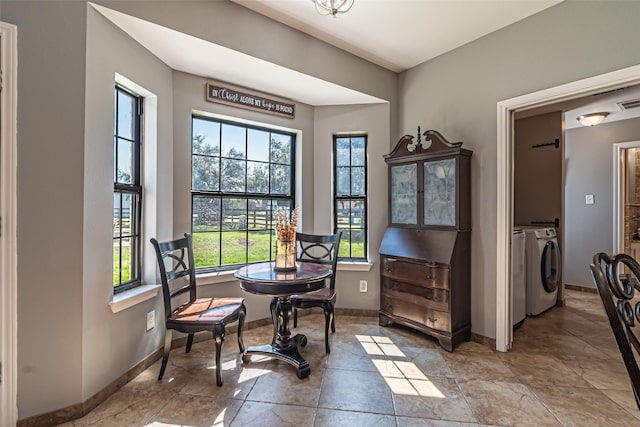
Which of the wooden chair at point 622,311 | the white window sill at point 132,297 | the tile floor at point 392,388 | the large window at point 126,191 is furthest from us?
the large window at point 126,191

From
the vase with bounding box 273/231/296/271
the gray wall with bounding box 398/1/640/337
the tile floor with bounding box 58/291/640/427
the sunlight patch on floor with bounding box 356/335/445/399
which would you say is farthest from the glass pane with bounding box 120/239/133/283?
the gray wall with bounding box 398/1/640/337

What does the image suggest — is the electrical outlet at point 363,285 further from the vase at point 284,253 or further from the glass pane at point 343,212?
the vase at point 284,253

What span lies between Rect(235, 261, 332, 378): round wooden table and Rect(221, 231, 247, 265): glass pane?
608 mm

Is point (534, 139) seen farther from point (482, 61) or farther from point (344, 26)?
point (344, 26)

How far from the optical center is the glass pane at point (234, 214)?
311 centimetres

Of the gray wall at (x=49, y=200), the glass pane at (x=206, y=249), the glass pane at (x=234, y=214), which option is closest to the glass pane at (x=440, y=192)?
the glass pane at (x=234, y=214)

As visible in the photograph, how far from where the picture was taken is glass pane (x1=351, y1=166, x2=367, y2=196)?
3.62m

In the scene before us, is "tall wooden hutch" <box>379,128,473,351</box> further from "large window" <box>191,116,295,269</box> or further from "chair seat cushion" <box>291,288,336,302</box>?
"large window" <box>191,116,295,269</box>

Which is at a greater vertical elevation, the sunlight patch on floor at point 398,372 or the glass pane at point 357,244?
the glass pane at point 357,244

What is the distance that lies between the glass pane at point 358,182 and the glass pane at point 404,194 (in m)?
0.43

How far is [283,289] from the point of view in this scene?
7.00 feet

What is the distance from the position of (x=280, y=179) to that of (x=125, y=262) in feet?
5.71

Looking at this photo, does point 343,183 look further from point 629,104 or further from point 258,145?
point 629,104

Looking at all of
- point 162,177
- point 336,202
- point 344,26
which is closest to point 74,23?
point 162,177
